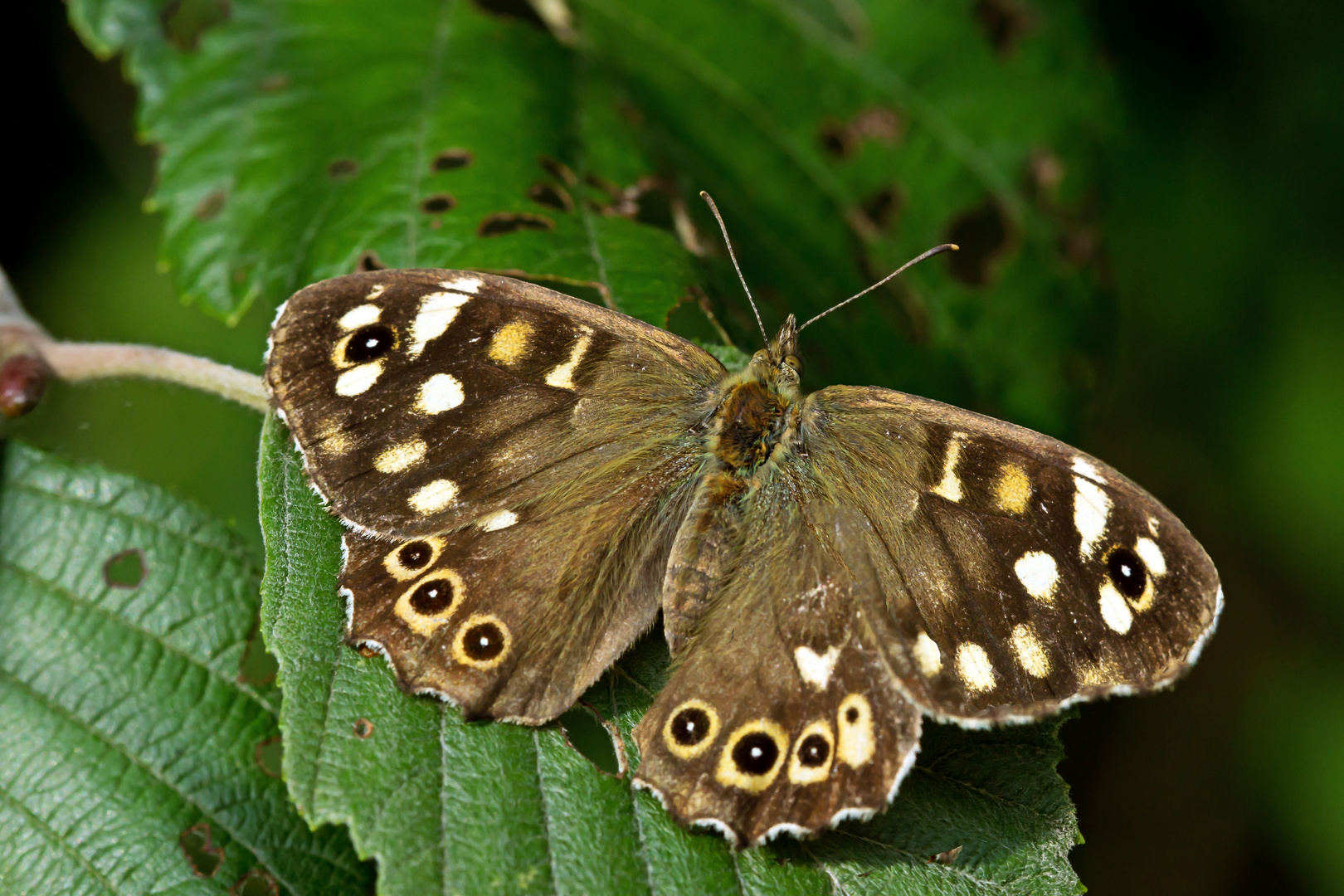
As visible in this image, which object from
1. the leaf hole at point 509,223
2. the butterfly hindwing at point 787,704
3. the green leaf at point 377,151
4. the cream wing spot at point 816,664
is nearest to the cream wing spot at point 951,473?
the butterfly hindwing at point 787,704

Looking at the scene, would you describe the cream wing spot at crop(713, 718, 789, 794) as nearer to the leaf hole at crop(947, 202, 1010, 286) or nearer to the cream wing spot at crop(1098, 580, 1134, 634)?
the cream wing spot at crop(1098, 580, 1134, 634)

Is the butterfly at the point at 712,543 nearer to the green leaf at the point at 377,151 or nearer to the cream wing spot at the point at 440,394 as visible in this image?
the cream wing spot at the point at 440,394

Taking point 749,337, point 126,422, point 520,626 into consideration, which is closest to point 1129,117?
point 749,337

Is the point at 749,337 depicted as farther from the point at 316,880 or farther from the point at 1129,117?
the point at 1129,117

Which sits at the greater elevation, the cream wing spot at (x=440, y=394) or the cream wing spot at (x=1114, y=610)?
the cream wing spot at (x=440, y=394)

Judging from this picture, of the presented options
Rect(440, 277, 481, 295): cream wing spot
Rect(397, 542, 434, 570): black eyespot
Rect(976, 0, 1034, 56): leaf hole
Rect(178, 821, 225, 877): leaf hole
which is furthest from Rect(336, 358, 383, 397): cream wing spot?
Rect(976, 0, 1034, 56): leaf hole

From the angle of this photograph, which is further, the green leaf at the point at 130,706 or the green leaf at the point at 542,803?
the green leaf at the point at 130,706

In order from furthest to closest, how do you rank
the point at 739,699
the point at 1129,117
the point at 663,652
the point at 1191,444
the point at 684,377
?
the point at 1191,444, the point at 1129,117, the point at 684,377, the point at 663,652, the point at 739,699

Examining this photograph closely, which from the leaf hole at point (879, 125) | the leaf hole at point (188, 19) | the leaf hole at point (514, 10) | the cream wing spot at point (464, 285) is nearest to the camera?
the cream wing spot at point (464, 285)
